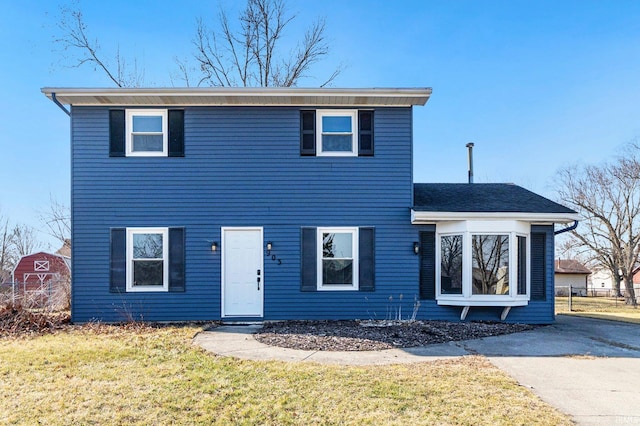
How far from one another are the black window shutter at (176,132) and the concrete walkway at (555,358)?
Result: 4.09m

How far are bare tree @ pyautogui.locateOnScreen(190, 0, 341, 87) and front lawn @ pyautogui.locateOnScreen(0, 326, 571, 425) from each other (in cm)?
1430

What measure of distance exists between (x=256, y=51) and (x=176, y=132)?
1015 cm

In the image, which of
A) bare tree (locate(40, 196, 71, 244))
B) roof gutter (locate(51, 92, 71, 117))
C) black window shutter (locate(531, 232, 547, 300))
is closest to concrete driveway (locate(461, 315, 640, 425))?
black window shutter (locate(531, 232, 547, 300))

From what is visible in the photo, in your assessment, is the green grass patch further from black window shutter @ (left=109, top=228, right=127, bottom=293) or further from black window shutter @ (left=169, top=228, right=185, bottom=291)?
black window shutter @ (left=109, top=228, right=127, bottom=293)

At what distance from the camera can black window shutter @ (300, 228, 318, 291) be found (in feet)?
29.7

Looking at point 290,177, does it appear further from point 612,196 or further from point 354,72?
point 612,196

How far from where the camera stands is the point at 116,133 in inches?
357

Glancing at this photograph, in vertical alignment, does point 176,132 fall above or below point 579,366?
above

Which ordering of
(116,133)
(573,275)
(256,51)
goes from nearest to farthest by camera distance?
(116,133) → (256,51) → (573,275)

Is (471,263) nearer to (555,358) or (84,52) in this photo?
(555,358)

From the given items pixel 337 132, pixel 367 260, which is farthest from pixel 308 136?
pixel 367 260

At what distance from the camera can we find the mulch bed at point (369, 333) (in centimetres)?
675

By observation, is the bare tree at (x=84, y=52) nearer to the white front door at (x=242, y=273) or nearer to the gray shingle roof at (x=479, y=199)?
the white front door at (x=242, y=273)

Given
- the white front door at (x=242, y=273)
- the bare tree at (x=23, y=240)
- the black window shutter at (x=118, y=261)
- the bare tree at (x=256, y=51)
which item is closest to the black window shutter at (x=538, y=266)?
the white front door at (x=242, y=273)
